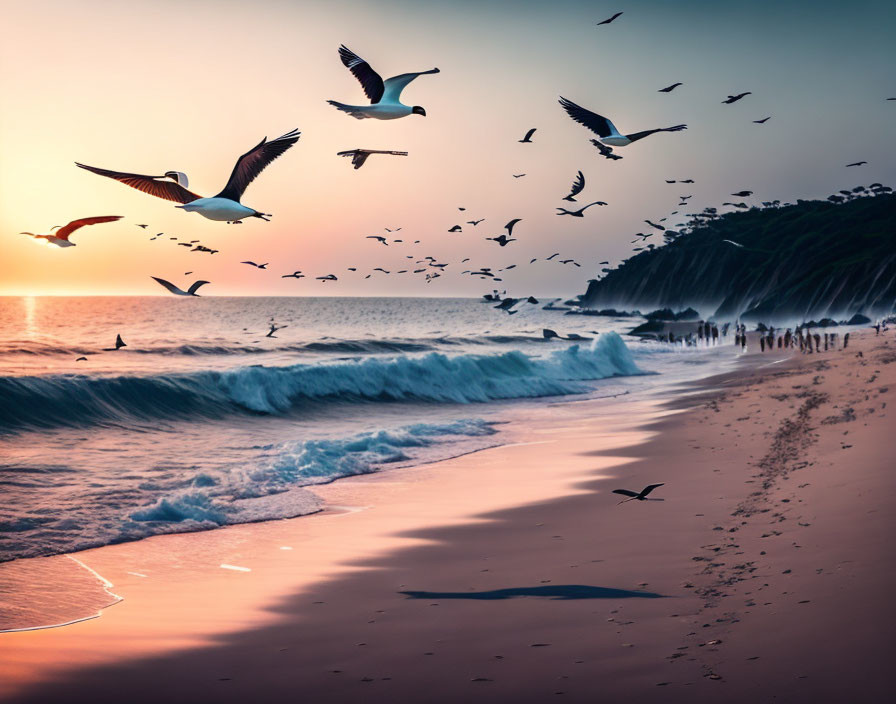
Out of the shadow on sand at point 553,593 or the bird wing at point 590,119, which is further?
the bird wing at point 590,119

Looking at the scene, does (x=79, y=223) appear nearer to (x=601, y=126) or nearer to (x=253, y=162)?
(x=253, y=162)

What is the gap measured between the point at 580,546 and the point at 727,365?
118 ft

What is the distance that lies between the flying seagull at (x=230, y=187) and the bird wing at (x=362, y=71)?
1511mm

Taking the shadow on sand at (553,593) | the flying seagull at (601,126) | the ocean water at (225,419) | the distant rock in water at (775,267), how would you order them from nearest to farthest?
1. the shadow on sand at (553,593)
2. the flying seagull at (601,126)
3. the ocean water at (225,419)
4. the distant rock in water at (775,267)

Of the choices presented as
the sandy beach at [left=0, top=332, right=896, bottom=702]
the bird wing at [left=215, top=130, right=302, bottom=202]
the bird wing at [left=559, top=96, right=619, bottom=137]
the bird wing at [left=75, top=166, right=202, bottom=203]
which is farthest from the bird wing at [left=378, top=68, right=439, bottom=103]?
→ the sandy beach at [left=0, top=332, right=896, bottom=702]

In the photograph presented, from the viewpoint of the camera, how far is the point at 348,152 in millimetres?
9672

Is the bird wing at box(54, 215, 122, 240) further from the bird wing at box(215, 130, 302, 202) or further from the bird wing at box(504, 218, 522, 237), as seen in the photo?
the bird wing at box(504, 218, 522, 237)

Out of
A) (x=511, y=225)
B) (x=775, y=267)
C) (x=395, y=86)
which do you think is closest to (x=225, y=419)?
(x=511, y=225)

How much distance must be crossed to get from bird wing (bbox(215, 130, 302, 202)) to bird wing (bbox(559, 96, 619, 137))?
5341mm

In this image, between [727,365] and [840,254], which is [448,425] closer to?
[727,365]

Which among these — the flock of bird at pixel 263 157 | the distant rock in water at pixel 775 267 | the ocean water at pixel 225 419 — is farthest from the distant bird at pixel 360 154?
the distant rock in water at pixel 775 267

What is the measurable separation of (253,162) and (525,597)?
5.13 m

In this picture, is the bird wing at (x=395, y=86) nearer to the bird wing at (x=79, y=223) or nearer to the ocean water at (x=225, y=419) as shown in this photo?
the bird wing at (x=79, y=223)

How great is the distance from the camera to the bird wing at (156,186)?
7934mm
